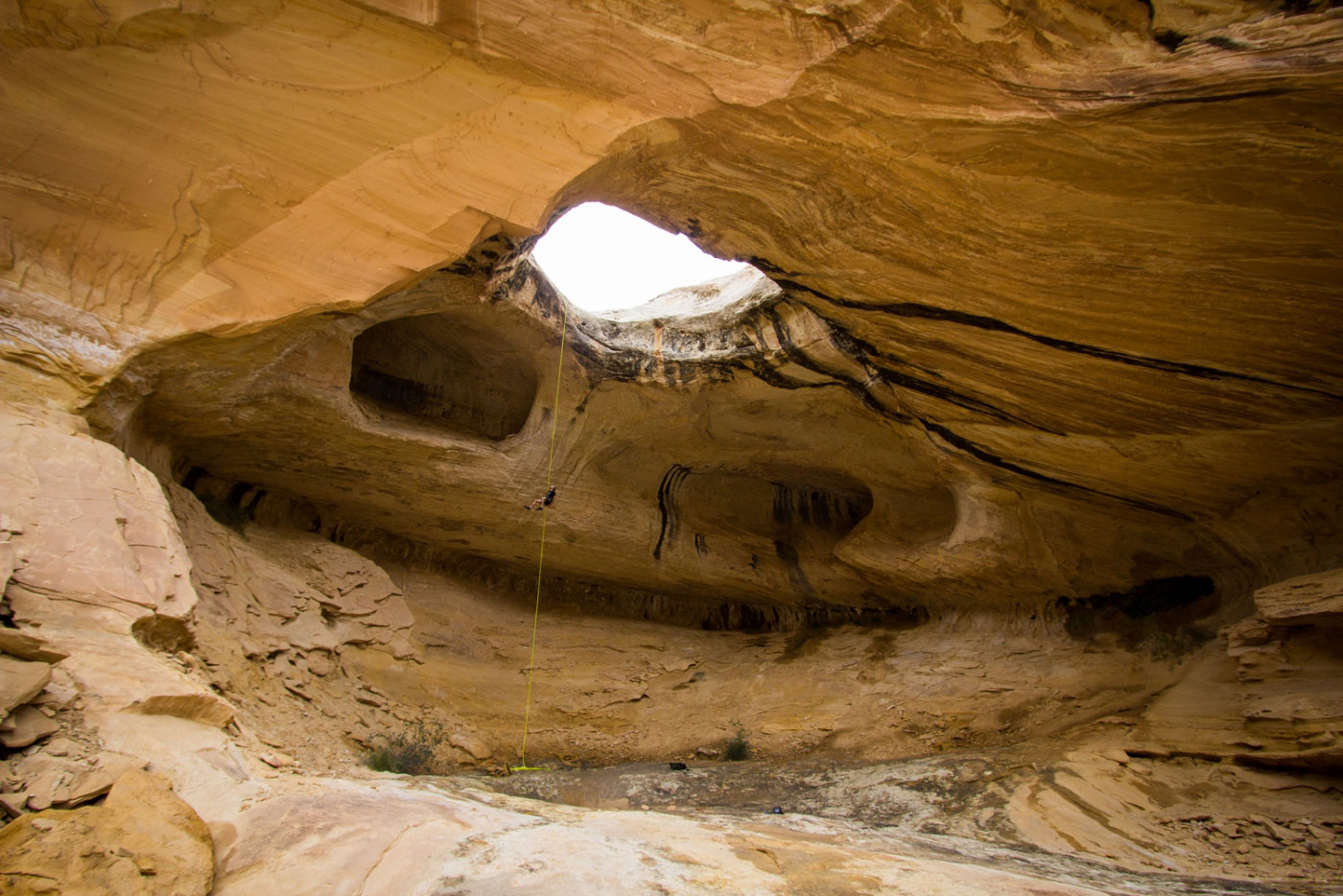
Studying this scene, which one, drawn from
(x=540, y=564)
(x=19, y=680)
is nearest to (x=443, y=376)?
(x=540, y=564)

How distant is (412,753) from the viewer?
20.8 feet

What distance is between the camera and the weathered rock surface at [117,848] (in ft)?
6.86

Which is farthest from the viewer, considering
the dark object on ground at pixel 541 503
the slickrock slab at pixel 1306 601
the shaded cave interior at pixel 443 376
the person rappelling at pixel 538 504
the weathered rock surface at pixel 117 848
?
the shaded cave interior at pixel 443 376

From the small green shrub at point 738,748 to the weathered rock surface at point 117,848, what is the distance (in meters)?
5.31

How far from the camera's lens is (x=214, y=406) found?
5992mm

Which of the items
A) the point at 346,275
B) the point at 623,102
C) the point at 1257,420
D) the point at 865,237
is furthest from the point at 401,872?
the point at 1257,420

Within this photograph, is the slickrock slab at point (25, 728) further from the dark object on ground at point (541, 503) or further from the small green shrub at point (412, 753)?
the dark object on ground at point (541, 503)

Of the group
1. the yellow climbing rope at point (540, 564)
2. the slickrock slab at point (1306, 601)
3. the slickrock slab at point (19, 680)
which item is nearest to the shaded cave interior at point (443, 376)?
the yellow climbing rope at point (540, 564)

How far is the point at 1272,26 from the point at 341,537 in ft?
27.6

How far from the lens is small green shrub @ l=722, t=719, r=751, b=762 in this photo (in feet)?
23.4

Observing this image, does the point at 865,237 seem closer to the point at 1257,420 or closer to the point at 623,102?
the point at 623,102

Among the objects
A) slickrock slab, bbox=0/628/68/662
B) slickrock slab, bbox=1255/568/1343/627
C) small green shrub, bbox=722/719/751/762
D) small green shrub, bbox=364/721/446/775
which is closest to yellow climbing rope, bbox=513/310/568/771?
small green shrub, bbox=364/721/446/775

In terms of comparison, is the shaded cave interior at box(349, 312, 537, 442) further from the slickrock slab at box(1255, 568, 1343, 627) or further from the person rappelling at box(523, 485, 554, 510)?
the slickrock slab at box(1255, 568, 1343, 627)

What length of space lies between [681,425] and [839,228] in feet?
11.3
